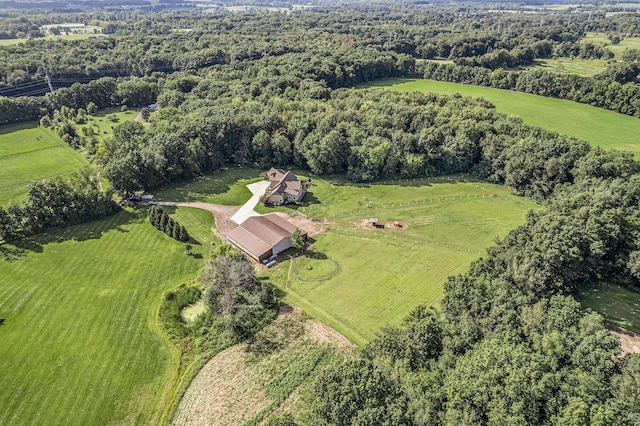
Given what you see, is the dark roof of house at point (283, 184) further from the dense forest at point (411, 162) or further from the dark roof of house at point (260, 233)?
the dark roof of house at point (260, 233)

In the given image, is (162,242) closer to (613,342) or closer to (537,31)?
(613,342)

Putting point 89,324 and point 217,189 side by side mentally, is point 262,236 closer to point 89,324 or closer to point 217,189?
point 217,189

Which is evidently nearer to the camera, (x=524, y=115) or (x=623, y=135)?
(x=623, y=135)

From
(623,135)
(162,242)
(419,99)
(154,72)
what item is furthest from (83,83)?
(623,135)

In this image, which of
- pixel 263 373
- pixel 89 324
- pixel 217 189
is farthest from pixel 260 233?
pixel 89 324

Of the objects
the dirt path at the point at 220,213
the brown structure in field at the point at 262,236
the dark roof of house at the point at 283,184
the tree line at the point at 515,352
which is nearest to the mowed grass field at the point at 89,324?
the dirt path at the point at 220,213

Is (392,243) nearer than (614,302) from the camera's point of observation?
No
